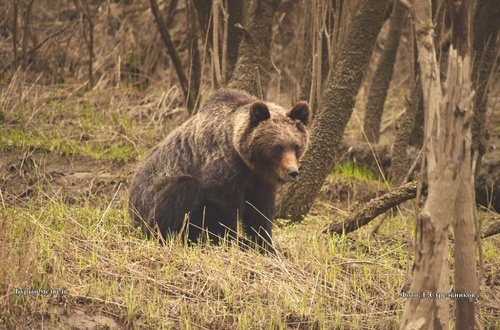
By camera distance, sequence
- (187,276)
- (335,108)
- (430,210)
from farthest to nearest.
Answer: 1. (335,108)
2. (187,276)
3. (430,210)

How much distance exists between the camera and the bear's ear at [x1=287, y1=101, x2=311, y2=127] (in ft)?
24.3

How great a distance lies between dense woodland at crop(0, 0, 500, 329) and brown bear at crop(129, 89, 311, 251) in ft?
1.02

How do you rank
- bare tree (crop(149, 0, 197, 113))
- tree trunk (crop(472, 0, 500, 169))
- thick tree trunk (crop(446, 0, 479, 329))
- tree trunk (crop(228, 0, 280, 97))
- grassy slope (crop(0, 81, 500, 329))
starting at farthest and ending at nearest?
bare tree (crop(149, 0, 197, 113)), tree trunk (crop(228, 0, 280, 97)), tree trunk (crop(472, 0, 500, 169)), grassy slope (crop(0, 81, 500, 329)), thick tree trunk (crop(446, 0, 479, 329))

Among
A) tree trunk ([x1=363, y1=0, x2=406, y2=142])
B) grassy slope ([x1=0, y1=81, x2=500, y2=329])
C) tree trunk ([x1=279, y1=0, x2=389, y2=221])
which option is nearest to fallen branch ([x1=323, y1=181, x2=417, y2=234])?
grassy slope ([x1=0, y1=81, x2=500, y2=329])

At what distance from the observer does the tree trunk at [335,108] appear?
817 centimetres

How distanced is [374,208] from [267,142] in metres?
1.17

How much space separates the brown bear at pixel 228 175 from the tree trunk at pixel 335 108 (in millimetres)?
838

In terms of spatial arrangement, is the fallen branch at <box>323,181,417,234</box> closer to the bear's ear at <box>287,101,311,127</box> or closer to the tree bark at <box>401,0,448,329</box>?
the bear's ear at <box>287,101,311,127</box>

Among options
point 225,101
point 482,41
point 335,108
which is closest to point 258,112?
point 225,101

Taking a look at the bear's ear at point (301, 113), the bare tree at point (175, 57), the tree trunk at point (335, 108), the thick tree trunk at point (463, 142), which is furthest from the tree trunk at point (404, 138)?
the thick tree trunk at point (463, 142)

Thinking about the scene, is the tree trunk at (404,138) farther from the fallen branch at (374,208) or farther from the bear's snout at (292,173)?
the bear's snout at (292,173)

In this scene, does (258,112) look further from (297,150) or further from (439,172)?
(439,172)

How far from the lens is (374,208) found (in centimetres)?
745

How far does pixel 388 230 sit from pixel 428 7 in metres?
3.83
